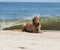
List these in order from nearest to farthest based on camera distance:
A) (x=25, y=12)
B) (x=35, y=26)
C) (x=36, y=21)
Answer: (x=36, y=21)
(x=35, y=26)
(x=25, y=12)

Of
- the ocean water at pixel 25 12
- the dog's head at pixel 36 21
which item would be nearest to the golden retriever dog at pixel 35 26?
the dog's head at pixel 36 21

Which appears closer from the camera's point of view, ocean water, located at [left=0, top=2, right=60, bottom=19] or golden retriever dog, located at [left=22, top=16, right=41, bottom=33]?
golden retriever dog, located at [left=22, top=16, right=41, bottom=33]

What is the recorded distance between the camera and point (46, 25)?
16.1 metres

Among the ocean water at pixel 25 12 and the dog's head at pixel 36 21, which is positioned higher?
the dog's head at pixel 36 21

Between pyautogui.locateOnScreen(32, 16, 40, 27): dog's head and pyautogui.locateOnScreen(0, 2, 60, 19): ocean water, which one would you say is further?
pyautogui.locateOnScreen(0, 2, 60, 19): ocean water

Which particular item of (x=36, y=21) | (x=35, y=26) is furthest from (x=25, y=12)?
(x=36, y=21)

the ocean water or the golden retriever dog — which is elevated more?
the golden retriever dog

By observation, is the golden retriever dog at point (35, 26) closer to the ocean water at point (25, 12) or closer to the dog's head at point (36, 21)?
the dog's head at point (36, 21)

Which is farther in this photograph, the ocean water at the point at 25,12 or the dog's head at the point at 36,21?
the ocean water at the point at 25,12

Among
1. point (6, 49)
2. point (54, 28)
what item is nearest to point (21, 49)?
point (6, 49)

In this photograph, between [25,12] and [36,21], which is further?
[25,12]

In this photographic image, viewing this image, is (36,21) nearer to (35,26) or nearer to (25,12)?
(35,26)

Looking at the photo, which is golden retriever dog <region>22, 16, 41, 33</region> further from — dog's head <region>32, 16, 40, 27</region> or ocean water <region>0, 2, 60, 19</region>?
ocean water <region>0, 2, 60, 19</region>

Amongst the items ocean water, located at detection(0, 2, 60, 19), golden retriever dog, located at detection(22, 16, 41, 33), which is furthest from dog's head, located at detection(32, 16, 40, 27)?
ocean water, located at detection(0, 2, 60, 19)
